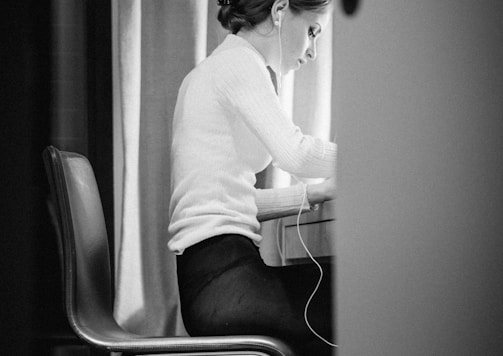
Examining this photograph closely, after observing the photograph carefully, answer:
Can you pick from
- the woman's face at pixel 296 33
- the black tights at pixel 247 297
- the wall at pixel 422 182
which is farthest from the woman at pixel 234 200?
the wall at pixel 422 182

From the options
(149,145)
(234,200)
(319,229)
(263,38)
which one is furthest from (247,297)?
(149,145)

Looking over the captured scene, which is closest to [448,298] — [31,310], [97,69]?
[31,310]

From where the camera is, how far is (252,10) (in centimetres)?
129

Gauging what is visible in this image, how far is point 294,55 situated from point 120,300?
0.96 meters

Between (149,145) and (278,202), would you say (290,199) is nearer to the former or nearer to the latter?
(278,202)

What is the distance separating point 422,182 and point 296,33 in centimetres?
97

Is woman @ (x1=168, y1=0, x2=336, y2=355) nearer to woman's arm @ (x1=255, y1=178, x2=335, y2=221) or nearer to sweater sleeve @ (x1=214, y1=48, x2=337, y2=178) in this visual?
sweater sleeve @ (x1=214, y1=48, x2=337, y2=178)

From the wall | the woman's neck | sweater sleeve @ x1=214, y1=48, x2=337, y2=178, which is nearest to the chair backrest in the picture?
sweater sleeve @ x1=214, y1=48, x2=337, y2=178

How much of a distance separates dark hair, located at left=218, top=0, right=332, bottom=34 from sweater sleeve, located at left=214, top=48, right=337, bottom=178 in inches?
6.9

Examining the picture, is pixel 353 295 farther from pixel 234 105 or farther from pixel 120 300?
pixel 120 300

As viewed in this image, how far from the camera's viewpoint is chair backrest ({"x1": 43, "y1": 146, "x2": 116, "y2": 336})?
957mm

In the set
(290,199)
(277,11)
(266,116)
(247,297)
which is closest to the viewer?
(247,297)

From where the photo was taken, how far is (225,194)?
110 cm

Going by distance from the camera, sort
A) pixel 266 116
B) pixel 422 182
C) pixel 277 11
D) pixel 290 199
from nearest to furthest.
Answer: pixel 422 182
pixel 266 116
pixel 277 11
pixel 290 199
